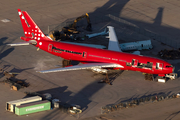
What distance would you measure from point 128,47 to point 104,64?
62.2ft

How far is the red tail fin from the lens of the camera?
94.9 meters

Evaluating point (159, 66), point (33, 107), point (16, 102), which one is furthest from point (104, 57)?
point (16, 102)

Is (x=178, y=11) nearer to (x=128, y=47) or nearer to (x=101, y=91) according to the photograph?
(x=128, y=47)

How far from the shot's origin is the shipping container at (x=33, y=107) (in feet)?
234

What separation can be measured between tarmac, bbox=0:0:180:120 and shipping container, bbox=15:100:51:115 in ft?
3.26

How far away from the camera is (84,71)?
9231 cm

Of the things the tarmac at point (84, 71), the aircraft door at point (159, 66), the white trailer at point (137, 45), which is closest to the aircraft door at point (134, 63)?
the tarmac at point (84, 71)

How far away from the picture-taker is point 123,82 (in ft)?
289

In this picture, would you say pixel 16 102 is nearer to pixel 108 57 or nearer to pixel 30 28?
pixel 108 57

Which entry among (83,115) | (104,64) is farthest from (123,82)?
(83,115)

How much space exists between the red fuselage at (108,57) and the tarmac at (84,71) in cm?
363

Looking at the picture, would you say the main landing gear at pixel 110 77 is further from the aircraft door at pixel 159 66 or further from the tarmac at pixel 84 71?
the aircraft door at pixel 159 66

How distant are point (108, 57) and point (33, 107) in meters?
24.9

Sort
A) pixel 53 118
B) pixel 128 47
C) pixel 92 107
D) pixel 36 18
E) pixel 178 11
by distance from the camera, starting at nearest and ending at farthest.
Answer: pixel 53 118
pixel 92 107
pixel 128 47
pixel 36 18
pixel 178 11
